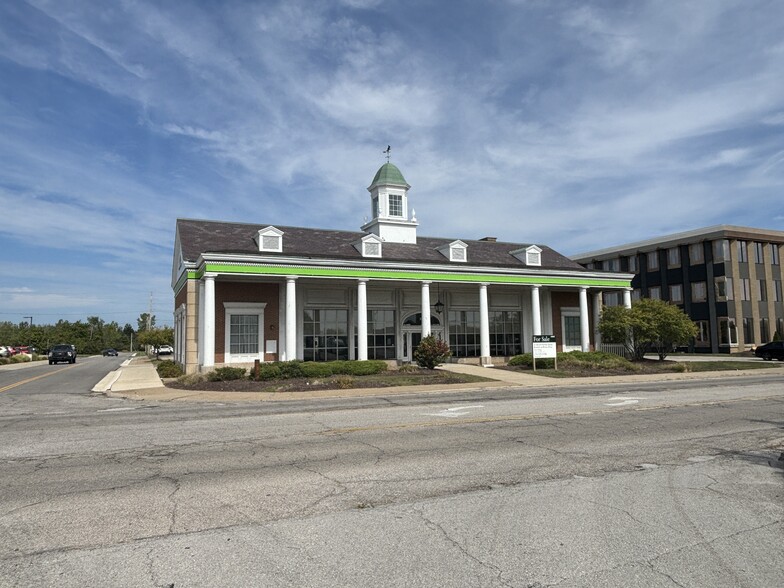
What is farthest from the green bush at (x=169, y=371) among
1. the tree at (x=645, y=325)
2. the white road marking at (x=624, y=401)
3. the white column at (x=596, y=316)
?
the white column at (x=596, y=316)

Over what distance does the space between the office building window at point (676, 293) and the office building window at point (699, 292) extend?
4.06ft

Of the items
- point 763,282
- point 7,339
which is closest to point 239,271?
point 763,282

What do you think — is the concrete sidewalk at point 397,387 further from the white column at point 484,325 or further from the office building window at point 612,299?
the office building window at point 612,299

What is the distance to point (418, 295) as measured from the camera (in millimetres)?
34625

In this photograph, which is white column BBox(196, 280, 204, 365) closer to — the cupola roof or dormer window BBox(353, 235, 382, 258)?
dormer window BBox(353, 235, 382, 258)

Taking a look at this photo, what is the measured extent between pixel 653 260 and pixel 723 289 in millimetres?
8990

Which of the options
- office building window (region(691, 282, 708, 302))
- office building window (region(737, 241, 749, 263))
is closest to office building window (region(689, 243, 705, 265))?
office building window (region(691, 282, 708, 302))

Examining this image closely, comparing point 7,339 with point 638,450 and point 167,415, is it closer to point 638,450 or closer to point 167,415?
point 167,415

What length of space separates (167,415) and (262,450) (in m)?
6.39

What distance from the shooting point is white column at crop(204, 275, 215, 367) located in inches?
1043

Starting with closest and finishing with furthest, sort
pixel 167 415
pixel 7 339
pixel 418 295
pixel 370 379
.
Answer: pixel 167 415 → pixel 370 379 → pixel 418 295 → pixel 7 339

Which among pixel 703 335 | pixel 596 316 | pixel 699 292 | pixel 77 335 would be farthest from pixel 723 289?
pixel 77 335

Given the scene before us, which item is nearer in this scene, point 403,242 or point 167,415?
point 167,415

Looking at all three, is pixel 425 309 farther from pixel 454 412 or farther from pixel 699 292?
pixel 699 292
